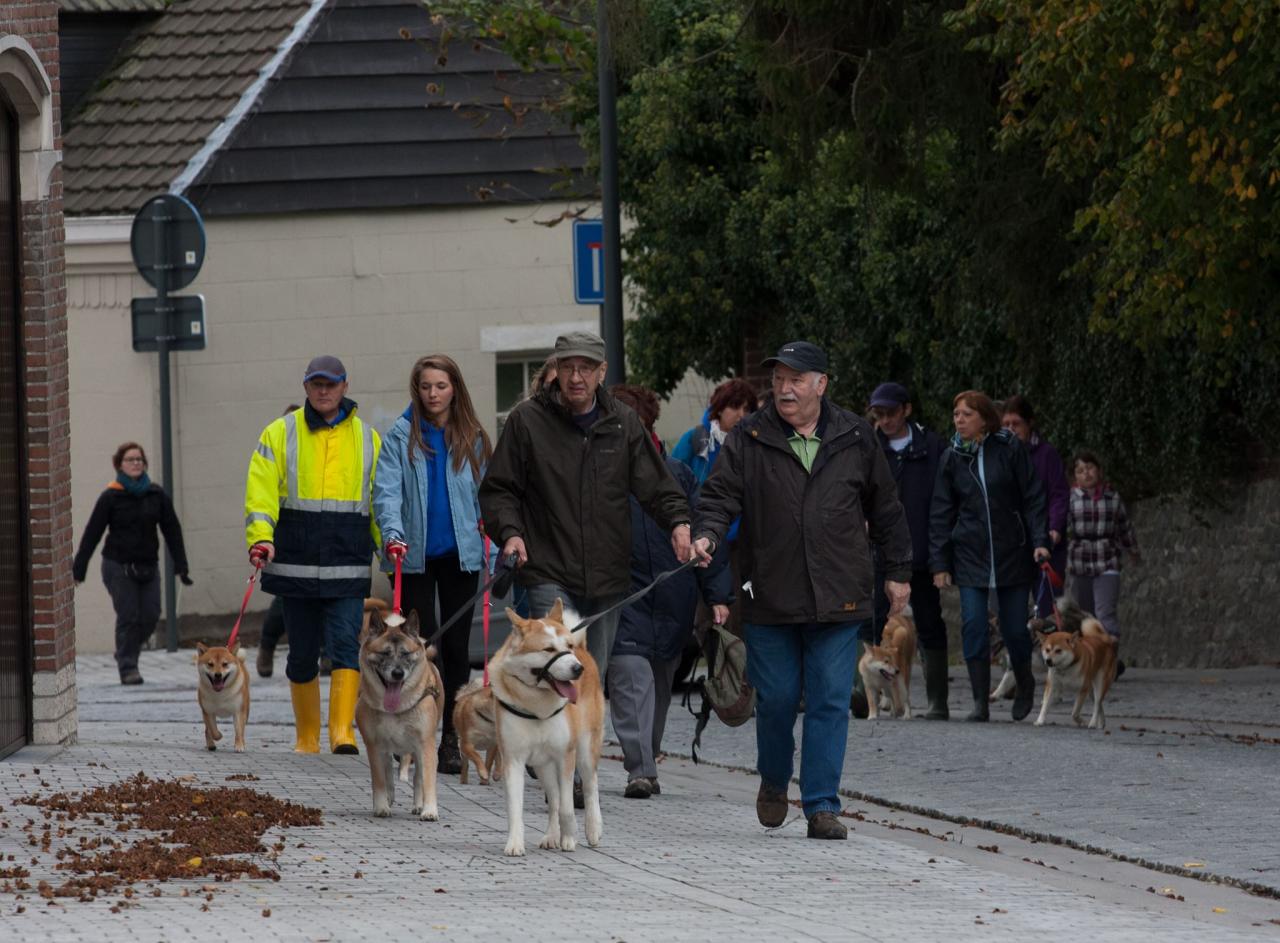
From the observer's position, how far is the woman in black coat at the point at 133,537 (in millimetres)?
19109

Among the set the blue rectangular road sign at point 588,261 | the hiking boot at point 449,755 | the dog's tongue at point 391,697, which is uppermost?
the blue rectangular road sign at point 588,261

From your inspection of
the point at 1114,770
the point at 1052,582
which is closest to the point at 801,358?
the point at 1114,770

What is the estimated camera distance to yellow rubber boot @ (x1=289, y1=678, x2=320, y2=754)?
12.2 meters

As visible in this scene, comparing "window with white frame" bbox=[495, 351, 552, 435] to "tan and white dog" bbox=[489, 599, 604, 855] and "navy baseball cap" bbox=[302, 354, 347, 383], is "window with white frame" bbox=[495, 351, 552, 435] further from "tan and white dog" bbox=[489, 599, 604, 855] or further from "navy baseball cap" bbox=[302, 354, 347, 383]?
"tan and white dog" bbox=[489, 599, 604, 855]

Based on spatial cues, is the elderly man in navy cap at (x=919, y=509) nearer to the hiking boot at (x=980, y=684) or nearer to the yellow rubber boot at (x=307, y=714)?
the hiking boot at (x=980, y=684)

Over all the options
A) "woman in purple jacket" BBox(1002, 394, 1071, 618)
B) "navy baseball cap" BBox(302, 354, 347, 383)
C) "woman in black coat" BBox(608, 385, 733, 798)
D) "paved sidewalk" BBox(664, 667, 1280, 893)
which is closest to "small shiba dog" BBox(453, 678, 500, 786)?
"woman in black coat" BBox(608, 385, 733, 798)

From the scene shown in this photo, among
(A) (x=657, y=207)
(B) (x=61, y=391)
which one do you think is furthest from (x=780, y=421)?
(A) (x=657, y=207)

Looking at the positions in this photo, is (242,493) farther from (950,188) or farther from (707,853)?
(707,853)

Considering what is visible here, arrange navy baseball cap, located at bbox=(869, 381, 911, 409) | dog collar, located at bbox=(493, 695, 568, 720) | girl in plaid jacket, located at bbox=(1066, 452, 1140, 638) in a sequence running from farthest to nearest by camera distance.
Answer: girl in plaid jacket, located at bbox=(1066, 452, 1140, 638), navy baseball cap, located at bbox=(869, 381, 911, 409), dog collar, located at bbox=(493, 695, 568, 720)

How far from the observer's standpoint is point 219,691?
43.7 feet

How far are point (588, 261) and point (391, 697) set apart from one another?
Answer: 31.3 ft

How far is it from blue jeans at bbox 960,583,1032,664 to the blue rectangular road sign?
17.5 feet

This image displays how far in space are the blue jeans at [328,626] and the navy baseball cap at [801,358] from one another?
3.21 meters

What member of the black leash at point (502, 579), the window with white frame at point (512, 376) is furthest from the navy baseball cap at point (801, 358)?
the window with white frame at point (512, 376)
